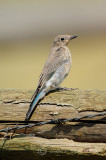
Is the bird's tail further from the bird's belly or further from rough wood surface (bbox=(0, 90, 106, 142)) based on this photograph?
the bird's belly

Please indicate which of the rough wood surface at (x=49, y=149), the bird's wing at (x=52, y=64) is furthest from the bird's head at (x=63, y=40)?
the rough wood surface at (x=49, y=149)

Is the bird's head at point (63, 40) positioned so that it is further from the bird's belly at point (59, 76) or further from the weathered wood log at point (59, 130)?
the weathered wood log at point (59, 130)

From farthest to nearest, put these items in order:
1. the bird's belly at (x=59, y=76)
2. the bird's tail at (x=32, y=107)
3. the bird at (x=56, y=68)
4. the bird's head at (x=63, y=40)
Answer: the bird's head at (x=63, y=40) < the bird's belly at (x=59, y=76) < the bird at (x=56, y=68) < the bird's tail at (x=32, y=107)

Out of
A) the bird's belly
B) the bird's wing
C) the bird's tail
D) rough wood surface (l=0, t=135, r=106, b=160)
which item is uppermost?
the bird's tail

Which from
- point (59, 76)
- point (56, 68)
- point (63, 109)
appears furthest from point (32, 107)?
point (56, 68)

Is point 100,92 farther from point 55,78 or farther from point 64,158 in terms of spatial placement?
point 55,78

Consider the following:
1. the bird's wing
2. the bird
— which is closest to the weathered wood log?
the bird
